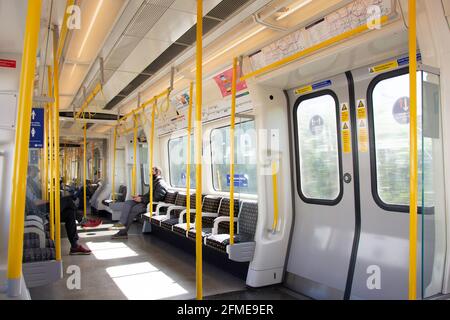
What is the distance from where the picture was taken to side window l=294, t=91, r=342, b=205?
4137mm

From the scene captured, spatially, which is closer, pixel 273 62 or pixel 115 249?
pixel 273 62

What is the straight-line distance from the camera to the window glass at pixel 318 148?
13.6 feet

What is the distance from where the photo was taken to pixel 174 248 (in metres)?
6.66

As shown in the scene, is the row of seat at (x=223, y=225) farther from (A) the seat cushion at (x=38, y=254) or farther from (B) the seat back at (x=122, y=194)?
(B) the seat back at (x=122, y=194)

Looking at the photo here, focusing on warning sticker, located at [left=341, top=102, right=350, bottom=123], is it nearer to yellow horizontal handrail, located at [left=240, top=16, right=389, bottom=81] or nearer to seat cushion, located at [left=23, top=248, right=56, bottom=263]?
yellow horizontal handrail, located at [left=240, top=16, right=389, bottom=81]

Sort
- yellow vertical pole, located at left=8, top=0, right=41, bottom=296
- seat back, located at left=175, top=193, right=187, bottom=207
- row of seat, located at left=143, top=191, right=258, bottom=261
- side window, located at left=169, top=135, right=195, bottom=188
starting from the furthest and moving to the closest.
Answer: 1. side window, located at left=169, top=135, right=195, bottom=188
2. seat back, located at left=175, top=193, right=187, bottom=207
3. row of seat, located at left=143, top=191, right=258, bottom=261
4. yellow vertical pole, located at left=8, top=0, right=41, bottom=296

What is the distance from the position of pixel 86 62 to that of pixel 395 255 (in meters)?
4.75

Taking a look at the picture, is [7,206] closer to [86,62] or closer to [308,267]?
[308,267]

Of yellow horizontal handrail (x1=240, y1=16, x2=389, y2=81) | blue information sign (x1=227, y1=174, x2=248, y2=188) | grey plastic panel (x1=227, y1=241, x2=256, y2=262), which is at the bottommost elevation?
grey plastic panel (x1=227, y1=241, x2=256, y2=262)

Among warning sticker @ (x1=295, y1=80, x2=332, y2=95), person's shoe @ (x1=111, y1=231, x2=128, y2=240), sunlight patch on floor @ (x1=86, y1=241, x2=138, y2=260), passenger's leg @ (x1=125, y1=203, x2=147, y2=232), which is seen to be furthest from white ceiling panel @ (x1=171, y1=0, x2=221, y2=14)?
person's shoe @ (x1=111, y1=231, x2=128, y2=240)
